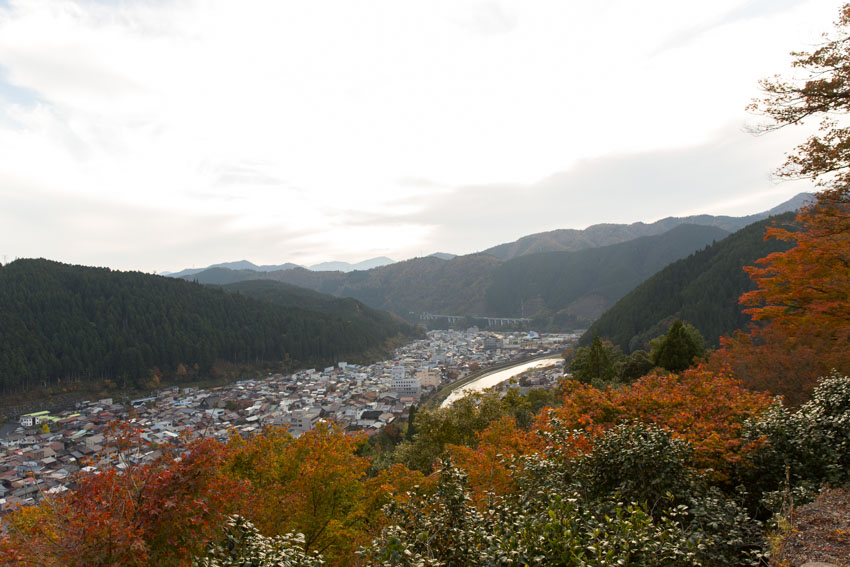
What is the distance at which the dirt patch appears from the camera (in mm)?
3924

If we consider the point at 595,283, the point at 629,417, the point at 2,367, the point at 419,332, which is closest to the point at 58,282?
the point at 2,367

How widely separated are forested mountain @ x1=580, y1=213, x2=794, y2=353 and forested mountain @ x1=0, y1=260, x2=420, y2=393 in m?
48.5

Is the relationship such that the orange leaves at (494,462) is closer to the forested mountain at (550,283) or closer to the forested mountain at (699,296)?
the forested mountain at (699,296)

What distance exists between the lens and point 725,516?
4.65m

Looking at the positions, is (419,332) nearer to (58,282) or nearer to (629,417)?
(58,282)

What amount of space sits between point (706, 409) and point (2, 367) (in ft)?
216

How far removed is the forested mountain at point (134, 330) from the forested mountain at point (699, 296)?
1911 inches

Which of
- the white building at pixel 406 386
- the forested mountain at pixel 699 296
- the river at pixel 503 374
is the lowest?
the river at pixel 503 374

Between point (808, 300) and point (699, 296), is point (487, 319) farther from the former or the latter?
point (808, 300)

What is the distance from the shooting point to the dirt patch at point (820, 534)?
3924mm

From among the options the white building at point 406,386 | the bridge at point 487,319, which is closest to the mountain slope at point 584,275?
the bridge at point 487,319

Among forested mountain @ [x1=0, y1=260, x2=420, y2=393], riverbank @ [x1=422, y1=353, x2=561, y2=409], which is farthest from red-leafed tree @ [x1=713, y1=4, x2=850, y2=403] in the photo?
forested mountain @ [x1=0, y1=260, x2=420, y2=393]

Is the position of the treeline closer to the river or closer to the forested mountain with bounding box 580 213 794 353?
the river

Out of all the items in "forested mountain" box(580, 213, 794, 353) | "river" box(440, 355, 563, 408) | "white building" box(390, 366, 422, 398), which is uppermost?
"forested mountain" box(580, 213, 794, 353)
